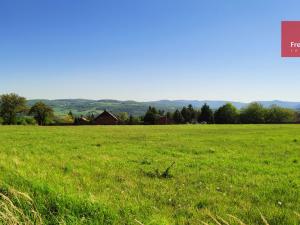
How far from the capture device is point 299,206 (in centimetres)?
782

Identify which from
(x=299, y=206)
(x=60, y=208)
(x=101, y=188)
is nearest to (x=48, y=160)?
(x=101, y=188)

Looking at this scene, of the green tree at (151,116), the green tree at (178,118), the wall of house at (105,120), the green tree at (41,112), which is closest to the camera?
the green tree at (41,112)

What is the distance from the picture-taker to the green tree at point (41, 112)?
422 feet

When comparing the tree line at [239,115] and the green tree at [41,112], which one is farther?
the tree line at [239,115]

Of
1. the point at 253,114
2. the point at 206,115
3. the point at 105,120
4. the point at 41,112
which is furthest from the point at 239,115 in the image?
the point at 41,112

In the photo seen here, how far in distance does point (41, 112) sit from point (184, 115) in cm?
6269

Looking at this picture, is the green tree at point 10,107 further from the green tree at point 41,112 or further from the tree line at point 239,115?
the tree line at point 239,115

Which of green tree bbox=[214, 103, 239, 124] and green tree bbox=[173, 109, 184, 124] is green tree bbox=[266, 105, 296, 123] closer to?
green tree bbox=[214, 103, 239, 124]

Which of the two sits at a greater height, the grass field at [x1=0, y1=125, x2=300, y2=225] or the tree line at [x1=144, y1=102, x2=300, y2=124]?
the grass field at [x1=0, y1=125, x2=300, y2=225]

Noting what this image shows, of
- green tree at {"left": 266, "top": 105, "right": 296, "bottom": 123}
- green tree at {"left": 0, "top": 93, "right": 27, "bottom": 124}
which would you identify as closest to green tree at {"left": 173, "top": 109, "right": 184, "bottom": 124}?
green tree at {"left": 266, "top": 105, "right": 296, "bottom": 123}

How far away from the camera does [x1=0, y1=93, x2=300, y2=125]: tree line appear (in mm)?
118575

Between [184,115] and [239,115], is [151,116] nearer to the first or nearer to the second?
[184,115]

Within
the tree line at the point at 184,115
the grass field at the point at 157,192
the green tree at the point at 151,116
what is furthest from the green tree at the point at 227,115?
the grass field at the point at 157,192

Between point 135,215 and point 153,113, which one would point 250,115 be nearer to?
point 153,113
